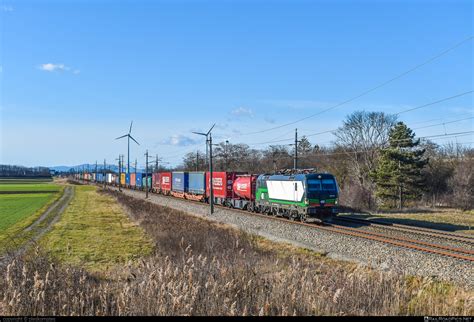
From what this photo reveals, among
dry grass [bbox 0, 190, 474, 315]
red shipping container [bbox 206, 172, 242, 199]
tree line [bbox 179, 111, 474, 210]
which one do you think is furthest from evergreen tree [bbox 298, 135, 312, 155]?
dry grass [bbox 0, 190, 474, 315]

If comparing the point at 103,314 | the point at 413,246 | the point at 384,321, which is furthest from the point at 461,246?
the point at 103,314

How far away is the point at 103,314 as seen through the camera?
7246mm

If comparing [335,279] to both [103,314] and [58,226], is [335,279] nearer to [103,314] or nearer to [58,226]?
[103,314]


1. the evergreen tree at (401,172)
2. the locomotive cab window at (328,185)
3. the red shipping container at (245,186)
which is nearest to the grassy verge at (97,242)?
the red shipping container at (245,186)

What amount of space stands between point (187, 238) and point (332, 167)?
169 ft

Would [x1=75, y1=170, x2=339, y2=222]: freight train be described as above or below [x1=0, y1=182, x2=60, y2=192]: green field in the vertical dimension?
above

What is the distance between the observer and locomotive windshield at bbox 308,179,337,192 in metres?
25.5

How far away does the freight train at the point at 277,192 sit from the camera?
25491 millimetres

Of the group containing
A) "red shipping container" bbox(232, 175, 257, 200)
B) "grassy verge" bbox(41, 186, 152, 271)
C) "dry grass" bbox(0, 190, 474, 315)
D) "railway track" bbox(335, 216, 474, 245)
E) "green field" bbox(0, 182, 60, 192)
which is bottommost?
"green field" bbox(0, 182, 60, 192)

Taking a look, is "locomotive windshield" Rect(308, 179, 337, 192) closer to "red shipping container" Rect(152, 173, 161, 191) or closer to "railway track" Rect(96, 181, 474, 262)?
"railway track" Rect(96, 181, 474, 262)

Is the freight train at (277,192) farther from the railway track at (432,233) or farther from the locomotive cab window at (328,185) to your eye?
the railway track at (432,233)

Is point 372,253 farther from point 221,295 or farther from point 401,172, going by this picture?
point 401,172

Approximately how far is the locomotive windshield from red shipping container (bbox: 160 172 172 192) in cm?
4022

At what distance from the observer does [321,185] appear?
25.8 metres
